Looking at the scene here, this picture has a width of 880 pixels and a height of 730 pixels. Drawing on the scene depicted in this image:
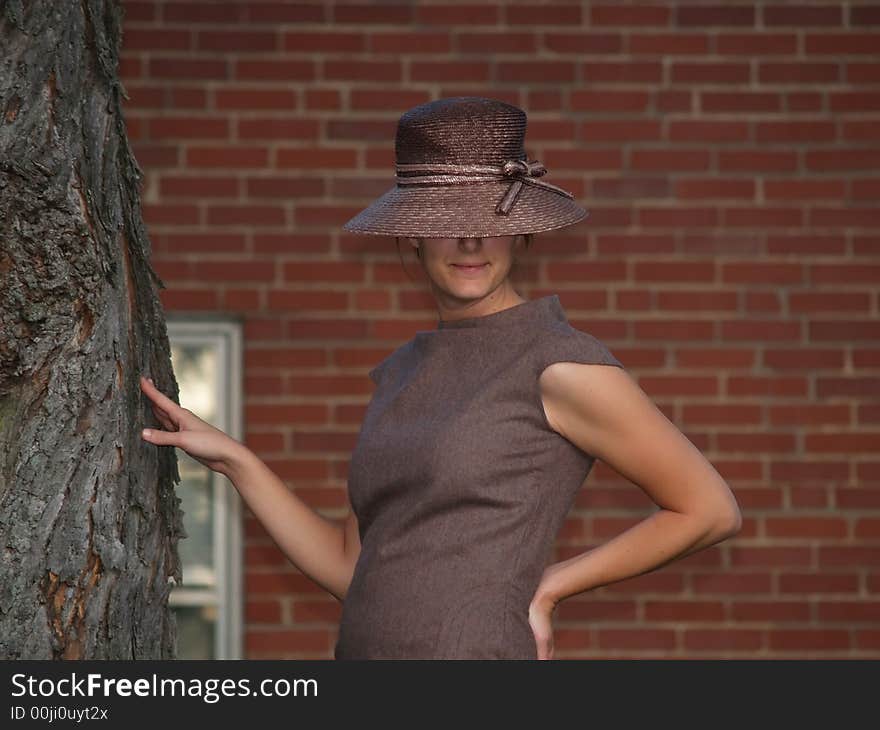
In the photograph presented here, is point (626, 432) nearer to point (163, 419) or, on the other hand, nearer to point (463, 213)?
point (463, 213)

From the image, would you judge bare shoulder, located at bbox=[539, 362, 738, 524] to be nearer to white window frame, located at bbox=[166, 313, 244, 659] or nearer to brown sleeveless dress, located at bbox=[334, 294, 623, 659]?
brown sleeveless dress, located at bbox=[334, 294, 623, 659]

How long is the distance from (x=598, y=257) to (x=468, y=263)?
8.35 feet

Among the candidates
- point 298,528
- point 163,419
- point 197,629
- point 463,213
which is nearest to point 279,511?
point 298,528

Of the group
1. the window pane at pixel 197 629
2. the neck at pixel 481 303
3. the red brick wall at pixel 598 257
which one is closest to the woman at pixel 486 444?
the neck at pixel 481 303

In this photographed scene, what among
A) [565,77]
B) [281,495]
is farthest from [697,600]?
[281,495]

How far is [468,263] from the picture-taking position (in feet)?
9.23

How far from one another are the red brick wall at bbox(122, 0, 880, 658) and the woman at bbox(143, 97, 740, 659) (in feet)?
7.67

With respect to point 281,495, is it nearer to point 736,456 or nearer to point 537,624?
point 537,624

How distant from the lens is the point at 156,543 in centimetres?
303

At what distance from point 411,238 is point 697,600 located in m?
2.79

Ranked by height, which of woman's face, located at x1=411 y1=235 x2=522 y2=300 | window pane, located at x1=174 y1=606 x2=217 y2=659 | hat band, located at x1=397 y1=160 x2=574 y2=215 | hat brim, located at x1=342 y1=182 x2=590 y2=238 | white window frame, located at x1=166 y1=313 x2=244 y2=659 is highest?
hat band, located at x1=397 y1=160 x2=574 y2=215

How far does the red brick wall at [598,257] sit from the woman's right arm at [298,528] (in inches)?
81.2

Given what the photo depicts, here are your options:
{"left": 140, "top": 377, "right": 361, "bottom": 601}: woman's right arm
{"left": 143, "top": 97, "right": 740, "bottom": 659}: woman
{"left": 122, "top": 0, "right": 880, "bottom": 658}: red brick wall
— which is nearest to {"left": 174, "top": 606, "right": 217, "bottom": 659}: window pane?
{"left": 122, "top": 0, "right": 880, "bottom": 658}: red brick wall

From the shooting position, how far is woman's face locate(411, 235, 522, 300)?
110 inches
